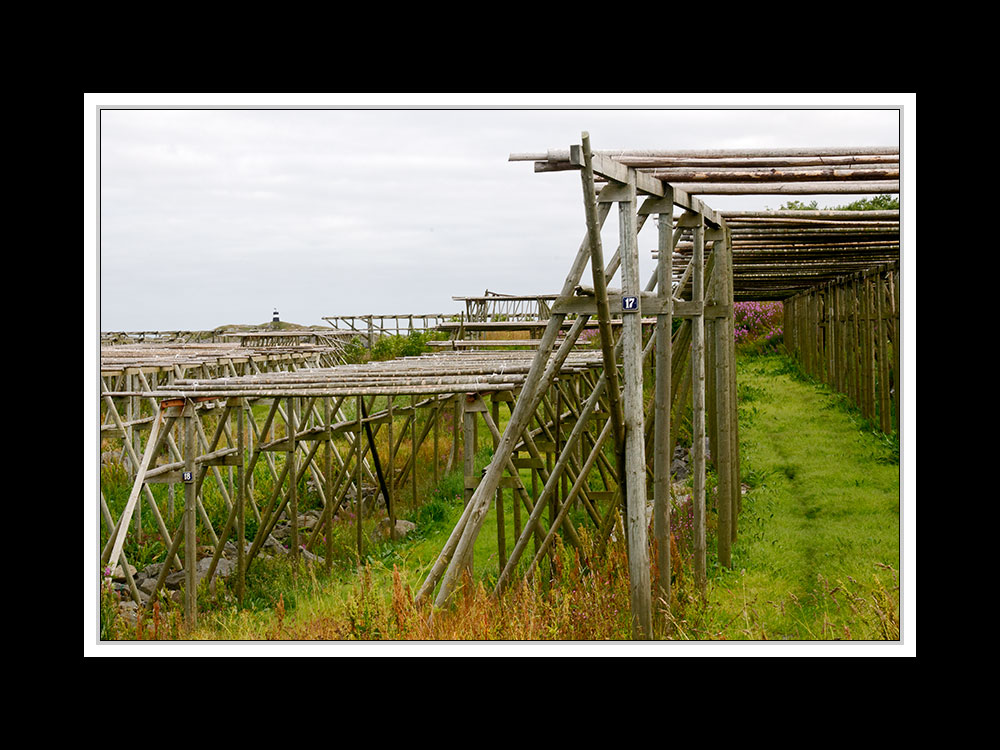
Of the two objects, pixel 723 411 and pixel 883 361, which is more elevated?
pixel 883 361

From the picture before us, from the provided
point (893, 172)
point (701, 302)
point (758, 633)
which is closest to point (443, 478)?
point (701, 302)

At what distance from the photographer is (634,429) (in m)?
5.32

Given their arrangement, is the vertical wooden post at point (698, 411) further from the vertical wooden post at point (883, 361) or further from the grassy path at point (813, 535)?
the vertical wooden post at point (883, 361)

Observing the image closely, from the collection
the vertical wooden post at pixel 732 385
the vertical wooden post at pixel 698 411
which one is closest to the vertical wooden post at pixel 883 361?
the vertical wooden post at pixel 732 385

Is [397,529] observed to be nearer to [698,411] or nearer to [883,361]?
[698,411]

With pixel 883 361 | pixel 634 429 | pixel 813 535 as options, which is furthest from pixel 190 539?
pixel 883 361

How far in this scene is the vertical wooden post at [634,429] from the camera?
5.31 meters

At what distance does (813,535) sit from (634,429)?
4.32 meters

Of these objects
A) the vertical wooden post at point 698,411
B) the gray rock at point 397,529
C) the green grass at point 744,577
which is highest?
the vertical wooden post at point 698,411

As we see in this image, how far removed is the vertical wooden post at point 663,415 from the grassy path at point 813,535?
568 mm

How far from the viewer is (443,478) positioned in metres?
14.9

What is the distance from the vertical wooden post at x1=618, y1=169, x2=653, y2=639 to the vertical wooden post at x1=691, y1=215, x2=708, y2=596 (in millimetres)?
1818

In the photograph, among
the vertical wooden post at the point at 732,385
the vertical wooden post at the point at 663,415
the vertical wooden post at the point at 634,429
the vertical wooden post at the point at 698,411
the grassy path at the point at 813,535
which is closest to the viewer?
the vertical wooden post at the point at 634,429

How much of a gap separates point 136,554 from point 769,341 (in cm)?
2357
